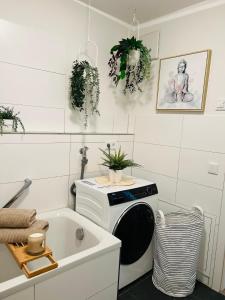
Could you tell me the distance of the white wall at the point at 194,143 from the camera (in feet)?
5.56

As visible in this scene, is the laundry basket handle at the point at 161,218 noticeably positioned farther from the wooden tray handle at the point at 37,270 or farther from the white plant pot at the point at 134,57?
the white plant pot at the point at 134,57

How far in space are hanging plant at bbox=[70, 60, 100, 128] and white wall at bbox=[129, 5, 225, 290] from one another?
56 centimetres

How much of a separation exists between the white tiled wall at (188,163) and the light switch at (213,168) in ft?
0.05

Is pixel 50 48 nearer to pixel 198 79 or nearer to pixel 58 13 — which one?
pixel 58 13

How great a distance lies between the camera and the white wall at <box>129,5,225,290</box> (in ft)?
5.56

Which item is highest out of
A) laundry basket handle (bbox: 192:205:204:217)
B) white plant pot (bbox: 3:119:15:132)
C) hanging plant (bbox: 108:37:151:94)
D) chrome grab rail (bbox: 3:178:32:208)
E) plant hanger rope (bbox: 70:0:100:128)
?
hanging plant (bbox: 108:37:151:94)

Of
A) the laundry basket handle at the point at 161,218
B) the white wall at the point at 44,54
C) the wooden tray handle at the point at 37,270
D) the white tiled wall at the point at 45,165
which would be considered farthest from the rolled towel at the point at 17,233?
the laundry basket handle at the point at 161,218

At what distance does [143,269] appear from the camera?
6.28ft

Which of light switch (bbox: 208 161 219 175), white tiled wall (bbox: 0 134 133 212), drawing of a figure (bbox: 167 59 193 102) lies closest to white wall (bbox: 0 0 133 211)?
white tiled wall (bbox: 0 134 133 212)

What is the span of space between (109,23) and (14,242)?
1954 millimetres

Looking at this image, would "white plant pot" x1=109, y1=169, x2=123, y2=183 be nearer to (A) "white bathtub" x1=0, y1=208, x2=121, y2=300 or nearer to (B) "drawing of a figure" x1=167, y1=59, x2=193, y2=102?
(A) "white bathtub" x1=0, y1=208, x2=121, y2=300

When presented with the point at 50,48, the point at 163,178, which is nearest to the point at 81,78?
the point at 50,48

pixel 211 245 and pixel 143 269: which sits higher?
pixel 211 245

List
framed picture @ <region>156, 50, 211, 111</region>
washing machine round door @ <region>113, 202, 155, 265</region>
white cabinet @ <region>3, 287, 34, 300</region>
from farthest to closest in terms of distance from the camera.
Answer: framed picture @ <region>156, 50, 211, 111</region>
washing machine round door @ <region>113, 202, 155, 265</region>
white cabinet @ <region>3, 287, 34, 300</region>
